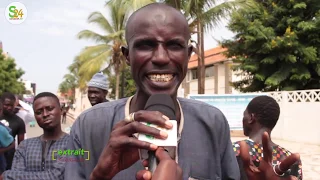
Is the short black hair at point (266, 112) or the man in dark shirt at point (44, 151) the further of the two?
the short black hair at point (266, 112)

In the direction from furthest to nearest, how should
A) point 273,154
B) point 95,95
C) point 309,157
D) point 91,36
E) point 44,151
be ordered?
point 91,36
point 309,157
point 95,95
point 44,151
point 273,154

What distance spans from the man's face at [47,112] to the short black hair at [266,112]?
Result: 5.31 feet

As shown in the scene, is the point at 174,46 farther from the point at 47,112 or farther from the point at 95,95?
the point at 95,95

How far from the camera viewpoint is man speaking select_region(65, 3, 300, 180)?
4.26 ft

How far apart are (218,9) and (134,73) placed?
1222cm

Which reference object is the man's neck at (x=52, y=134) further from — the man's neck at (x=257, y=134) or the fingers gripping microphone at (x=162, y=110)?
the fingers gripping microphone at (x=162, y=110)

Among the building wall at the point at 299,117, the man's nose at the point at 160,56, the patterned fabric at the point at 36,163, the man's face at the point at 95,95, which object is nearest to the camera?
the man's nose at the point at 160,56

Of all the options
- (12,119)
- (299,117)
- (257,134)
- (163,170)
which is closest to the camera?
(163,170)

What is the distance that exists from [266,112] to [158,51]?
1.61 meters

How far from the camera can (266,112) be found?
2650mm

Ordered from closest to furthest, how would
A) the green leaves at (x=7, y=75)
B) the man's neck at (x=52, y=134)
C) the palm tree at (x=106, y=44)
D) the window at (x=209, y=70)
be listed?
the man's neck at (x=52, y=134)
the palm tree at (x=106, y=44)
the window at (x=209, y=70)
the green leaves at (x=7, y=75)

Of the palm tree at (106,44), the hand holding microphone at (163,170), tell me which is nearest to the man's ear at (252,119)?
the hand holding microphone at (163,170)

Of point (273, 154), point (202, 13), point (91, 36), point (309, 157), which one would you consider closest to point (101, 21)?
point (91, 36)

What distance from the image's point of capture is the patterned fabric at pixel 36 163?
8.11 feet
